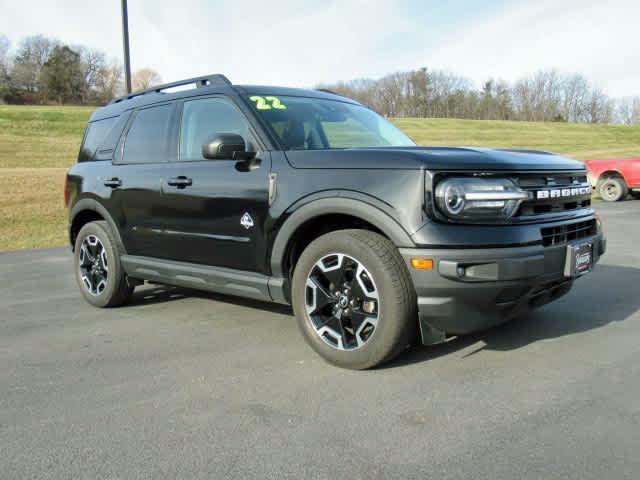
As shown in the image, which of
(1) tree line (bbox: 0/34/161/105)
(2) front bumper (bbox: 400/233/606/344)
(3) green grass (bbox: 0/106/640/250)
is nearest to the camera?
(2) front bumper (bbox: 400/233/606/344)

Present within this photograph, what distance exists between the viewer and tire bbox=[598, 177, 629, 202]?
15.4m

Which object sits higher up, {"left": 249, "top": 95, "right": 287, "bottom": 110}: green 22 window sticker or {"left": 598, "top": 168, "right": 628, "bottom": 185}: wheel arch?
{"left": 249, "top": 95, "right": 287, "bottom": 110}: green 22 window sticker

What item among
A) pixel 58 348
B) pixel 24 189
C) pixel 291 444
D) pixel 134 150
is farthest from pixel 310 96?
pixel 24 189

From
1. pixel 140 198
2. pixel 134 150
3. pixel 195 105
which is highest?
pixel 195 105

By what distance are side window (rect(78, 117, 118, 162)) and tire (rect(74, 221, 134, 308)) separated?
29.0 inches

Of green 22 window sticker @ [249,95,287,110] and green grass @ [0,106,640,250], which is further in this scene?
green grass @ [0,106,640,250]

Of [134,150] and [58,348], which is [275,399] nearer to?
[58,348]

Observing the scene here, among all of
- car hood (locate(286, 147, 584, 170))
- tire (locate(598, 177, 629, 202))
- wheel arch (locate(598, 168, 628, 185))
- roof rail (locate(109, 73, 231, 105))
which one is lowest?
tire (locate(598, 177, 629, 202))

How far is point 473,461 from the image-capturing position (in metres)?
2.52

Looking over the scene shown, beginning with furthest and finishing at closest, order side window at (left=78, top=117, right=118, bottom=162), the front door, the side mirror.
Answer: side window at (left=78, top=117, right=118, bottom=162)
the front door
the side mirror

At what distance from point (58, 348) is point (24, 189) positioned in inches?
548

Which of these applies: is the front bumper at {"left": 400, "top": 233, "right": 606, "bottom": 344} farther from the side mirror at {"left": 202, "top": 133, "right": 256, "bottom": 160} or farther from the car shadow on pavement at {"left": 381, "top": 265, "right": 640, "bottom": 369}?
the side mirror at {"left": 202, "top": 133, "right": 256, "bottom": 160}

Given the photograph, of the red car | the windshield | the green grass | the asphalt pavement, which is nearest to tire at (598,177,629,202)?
the red car

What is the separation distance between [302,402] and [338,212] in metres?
1.11
